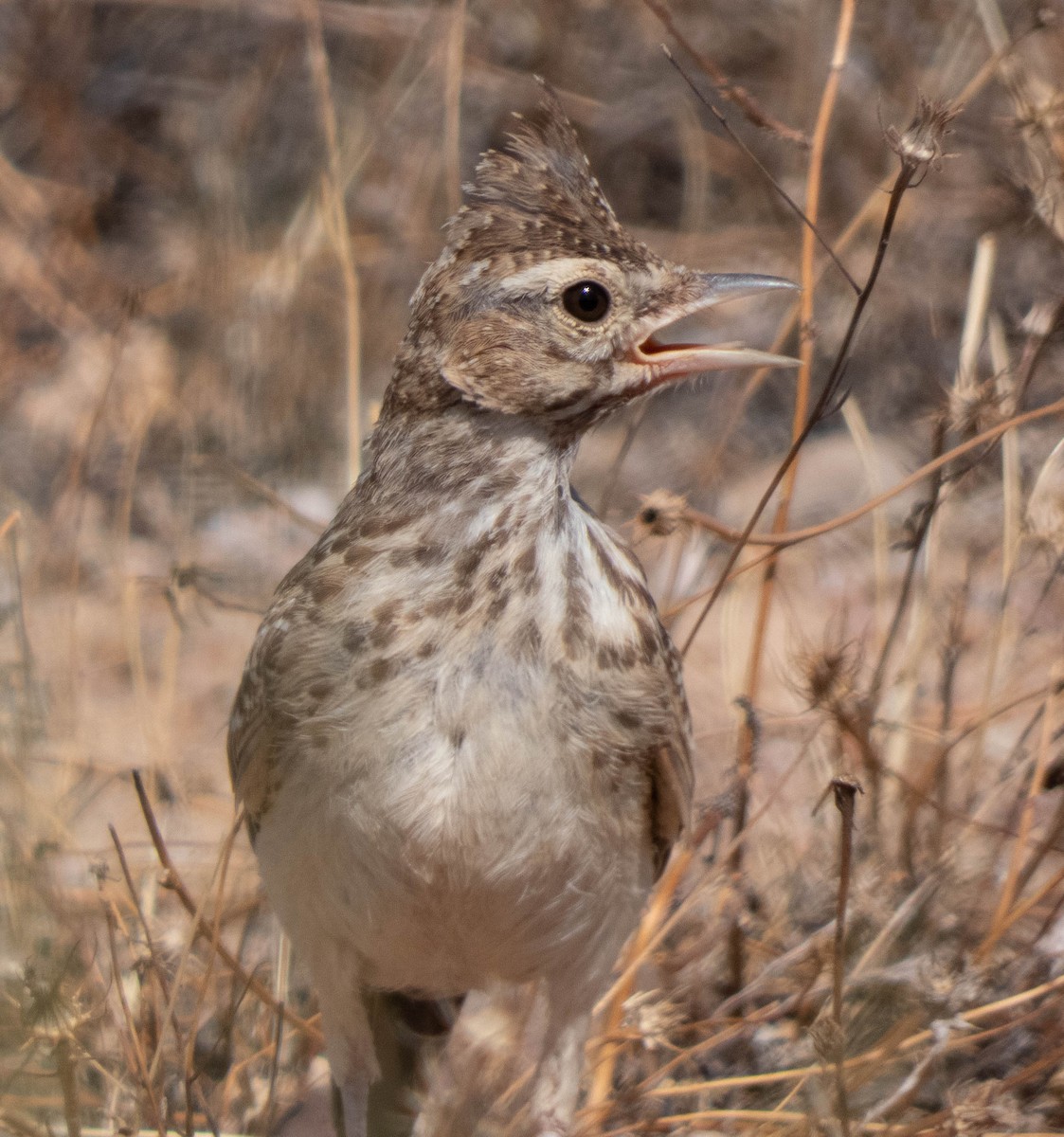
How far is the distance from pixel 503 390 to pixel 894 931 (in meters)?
1.64

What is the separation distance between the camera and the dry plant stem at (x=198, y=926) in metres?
3.05

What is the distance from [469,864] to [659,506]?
34.2 inches

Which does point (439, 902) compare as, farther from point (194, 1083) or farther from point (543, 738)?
point (194, 1083)

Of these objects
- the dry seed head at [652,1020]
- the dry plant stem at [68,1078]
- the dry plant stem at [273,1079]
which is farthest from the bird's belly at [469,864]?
the dry plant stem at [68,1078]

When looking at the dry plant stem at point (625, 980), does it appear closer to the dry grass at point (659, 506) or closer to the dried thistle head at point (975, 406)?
the dry grass at point (659, 506)

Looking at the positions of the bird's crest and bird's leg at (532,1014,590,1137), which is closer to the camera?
the bird's crest

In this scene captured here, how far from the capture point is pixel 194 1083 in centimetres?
367

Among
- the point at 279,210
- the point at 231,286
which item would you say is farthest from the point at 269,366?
the point at 279,210

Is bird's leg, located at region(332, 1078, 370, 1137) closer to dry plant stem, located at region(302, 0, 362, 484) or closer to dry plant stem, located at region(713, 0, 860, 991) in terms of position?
dry plant stem, located at region(713, 0, 860, 991)

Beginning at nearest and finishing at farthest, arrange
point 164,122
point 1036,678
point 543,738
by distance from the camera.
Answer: point 543,738, point 1036,678, point 164,122

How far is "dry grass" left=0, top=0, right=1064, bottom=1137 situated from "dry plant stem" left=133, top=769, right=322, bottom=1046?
0.9 inches

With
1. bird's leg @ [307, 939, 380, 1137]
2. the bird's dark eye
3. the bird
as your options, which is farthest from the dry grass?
the bird's dark eye

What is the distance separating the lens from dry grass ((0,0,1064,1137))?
354 cm

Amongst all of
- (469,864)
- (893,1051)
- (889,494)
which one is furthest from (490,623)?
(893,1051)
